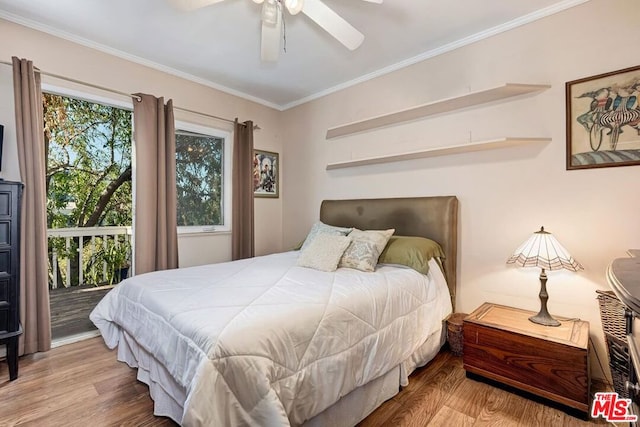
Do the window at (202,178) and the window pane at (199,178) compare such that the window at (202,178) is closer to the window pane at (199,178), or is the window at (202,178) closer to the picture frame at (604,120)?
the window pane at (199,178)

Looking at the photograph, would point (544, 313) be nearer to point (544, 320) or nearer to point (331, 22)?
point (544, 320)

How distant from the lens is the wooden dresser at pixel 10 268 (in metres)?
1.95

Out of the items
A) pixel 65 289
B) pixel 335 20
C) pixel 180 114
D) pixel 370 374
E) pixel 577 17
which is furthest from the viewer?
pixel 65 289

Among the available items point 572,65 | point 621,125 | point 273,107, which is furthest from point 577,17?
point 273,107

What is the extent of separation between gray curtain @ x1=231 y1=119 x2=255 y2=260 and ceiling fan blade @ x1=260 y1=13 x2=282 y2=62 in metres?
1.55

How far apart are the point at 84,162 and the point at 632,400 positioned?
5.39m

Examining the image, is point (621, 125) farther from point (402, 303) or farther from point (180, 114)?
point (180, 114)

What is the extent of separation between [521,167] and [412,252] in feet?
3.42

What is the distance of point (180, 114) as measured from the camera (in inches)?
125

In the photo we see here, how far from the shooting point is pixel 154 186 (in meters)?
2.86

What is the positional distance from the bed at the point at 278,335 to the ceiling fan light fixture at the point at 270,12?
1.62 m

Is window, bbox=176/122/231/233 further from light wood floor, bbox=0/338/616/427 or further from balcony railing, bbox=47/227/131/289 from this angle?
light wood floor, bbox=0/338/616/427

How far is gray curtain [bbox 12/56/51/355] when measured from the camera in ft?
7.26

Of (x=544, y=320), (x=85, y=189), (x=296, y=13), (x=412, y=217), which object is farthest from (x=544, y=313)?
(x=85, y=189)
